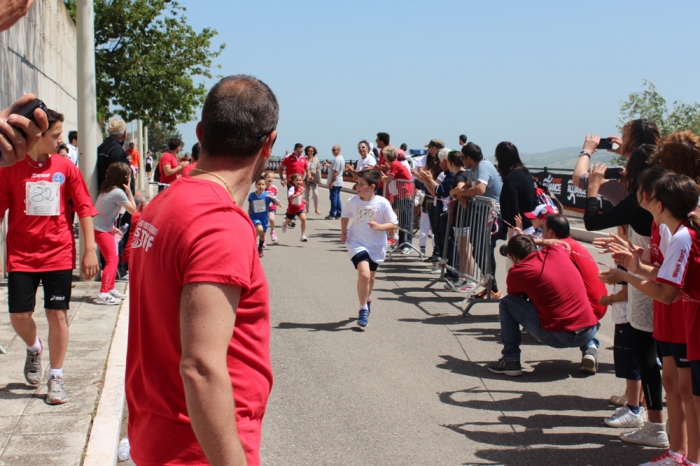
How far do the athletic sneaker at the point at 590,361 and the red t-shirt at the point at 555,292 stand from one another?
0.88 ft

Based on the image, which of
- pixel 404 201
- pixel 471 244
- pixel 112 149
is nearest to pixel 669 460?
pixel 471 244

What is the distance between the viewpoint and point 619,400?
233 inches

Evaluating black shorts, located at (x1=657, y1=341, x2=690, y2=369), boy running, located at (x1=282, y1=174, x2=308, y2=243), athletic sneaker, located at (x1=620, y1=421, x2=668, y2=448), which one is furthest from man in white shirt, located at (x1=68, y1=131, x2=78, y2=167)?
black shorts, located at (x1=657, y1=341, x2=690, y2=369)

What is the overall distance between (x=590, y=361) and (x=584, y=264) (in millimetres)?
912

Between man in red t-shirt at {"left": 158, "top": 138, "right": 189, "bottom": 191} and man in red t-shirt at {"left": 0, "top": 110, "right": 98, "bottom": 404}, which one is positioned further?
man in red t-shirt at {"left": 158, "top": 138, "right": 189, "bottom": 191}

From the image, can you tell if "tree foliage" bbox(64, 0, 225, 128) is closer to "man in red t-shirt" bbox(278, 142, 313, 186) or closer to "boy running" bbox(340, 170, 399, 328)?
"man in red t-shirt" bbox(278, 142, 313, 186)

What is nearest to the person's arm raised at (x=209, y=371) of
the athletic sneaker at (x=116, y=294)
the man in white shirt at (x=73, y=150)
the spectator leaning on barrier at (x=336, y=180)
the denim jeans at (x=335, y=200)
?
the athletic sneaker at (x=116, y=294)

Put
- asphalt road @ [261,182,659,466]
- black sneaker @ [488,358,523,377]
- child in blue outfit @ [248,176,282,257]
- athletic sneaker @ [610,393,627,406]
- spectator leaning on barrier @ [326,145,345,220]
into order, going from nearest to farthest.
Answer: asphalt road @ [261,182,659,466] → athletic sneaker @ [610,393,627,406] → black sneaker @ [488,358,523,377] → child in blue outfit @ [248,176,282,257] → spectator leaning on barrier @ [326,145,345,220]

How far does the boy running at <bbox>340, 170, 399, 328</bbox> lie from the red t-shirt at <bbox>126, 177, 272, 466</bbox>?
6067mm

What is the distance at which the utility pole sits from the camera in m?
10.1

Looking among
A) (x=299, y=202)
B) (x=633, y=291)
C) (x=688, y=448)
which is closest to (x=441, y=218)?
(x=299, y=202)

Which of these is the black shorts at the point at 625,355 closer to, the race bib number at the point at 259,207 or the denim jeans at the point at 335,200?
the race bib number at the point at 259,207

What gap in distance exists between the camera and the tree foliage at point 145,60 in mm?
27594

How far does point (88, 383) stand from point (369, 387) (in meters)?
2.23
